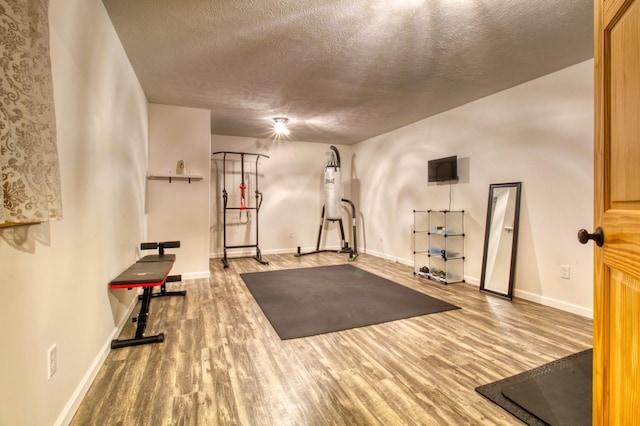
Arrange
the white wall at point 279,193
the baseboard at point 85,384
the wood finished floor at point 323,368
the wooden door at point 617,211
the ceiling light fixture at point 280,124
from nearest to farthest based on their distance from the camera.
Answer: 1. the wooden door at point 617,211
2. the baseboard at point 85,384
3. the wood finished floor at point 323,368
4. the ceiling light fixture at point 280,124
5. the white wall at point 279,193

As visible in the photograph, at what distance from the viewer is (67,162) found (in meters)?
1.56

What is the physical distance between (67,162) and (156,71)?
6.67 feet

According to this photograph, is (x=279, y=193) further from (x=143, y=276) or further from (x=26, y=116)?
(x=26, y=116)

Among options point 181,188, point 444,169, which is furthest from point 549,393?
point 181,188

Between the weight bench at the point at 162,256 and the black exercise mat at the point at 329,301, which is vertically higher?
the weight bench at the point at 162,256

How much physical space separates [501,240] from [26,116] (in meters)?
4.14

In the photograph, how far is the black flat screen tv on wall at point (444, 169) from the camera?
4219mm

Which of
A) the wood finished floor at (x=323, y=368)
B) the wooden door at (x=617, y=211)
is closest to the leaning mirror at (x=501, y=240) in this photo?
the wood finished floor at (x=323, y=368)

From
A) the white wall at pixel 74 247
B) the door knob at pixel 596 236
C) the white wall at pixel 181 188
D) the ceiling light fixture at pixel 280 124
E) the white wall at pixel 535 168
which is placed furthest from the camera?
the ceiling light fixture at pixel 280 124

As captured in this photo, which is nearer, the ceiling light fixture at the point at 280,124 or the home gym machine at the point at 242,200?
the ceiling light fixture at the point at 280,124

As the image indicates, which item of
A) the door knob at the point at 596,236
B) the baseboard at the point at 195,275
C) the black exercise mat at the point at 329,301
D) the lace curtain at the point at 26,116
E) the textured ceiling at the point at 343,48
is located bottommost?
the black exercise mat at the point at 329,301

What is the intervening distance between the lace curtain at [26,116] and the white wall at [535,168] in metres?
3.89

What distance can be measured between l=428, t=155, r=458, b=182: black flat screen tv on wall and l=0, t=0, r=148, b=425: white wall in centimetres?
385

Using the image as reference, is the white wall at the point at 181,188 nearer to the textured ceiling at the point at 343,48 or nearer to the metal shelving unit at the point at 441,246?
the textured ceiling at the point at 343,48
